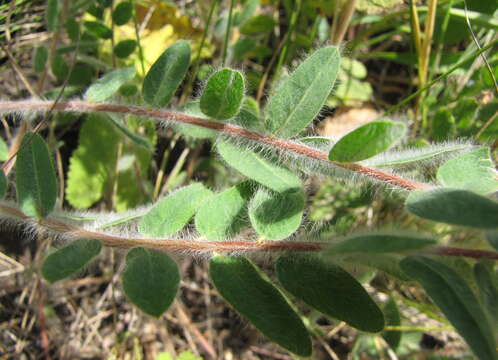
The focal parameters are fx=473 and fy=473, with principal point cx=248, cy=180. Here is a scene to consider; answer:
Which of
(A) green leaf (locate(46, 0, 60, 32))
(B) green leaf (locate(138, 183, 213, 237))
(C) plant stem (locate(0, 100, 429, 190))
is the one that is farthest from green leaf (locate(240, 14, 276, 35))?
(B) green leaf (locate(138, 183, 213, 237))

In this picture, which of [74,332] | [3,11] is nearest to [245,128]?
[3,11]

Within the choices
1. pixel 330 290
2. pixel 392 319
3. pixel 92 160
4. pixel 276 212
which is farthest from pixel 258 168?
pixel 92 160

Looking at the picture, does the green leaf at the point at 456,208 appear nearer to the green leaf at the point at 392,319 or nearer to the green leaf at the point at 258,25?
the green leaf at the point at 392,319

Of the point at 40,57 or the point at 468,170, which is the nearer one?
the point at 468,170

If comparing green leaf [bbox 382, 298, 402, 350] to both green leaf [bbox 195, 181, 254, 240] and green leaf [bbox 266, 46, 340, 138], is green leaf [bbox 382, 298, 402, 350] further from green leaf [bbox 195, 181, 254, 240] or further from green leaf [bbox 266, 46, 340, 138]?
green leaf [bbox 266, 46, 340, 138]

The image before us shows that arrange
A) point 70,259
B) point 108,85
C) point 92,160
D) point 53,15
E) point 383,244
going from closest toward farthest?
point 383,244 < point 70,259 < point 108,85 < point 53,15 < point 92,160

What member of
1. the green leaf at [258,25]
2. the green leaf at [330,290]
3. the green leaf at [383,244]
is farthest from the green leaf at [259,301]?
the green leaf at [258,25]

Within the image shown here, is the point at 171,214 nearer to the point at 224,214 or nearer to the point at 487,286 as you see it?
the point at 224,214

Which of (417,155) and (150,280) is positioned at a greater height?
(417,155)
